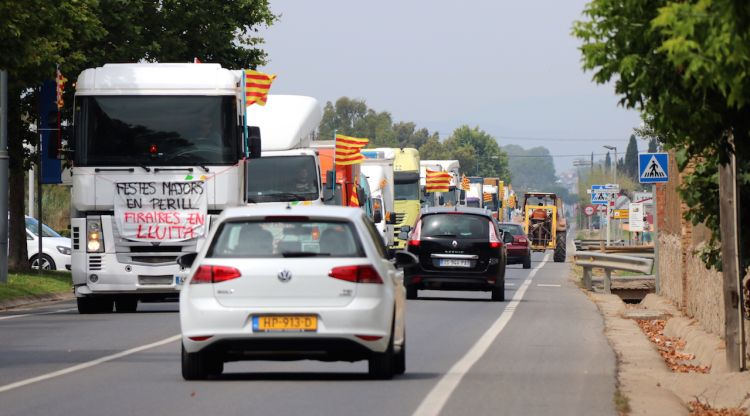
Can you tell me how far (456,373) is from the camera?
16281 millimetres

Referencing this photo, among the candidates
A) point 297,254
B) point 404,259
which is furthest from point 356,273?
point 404,259

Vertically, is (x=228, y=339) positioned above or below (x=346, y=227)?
below

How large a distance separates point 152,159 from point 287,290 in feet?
38.8

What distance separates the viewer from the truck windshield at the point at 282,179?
1223 inches

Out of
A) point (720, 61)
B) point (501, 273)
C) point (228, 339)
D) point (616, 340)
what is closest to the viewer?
point (720, 61)

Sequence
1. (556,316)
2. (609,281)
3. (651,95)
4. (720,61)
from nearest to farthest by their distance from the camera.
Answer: (720,61) < (651,95) < (556,316) < (609,281)

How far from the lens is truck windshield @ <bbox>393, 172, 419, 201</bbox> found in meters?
62.4

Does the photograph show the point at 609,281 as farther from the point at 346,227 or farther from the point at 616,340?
the point at 346,227

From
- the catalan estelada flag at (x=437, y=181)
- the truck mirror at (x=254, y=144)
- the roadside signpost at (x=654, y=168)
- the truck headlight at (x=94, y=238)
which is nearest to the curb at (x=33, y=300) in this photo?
the truck headlight at (x=94, y=238)

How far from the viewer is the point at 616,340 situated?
22.3 metres

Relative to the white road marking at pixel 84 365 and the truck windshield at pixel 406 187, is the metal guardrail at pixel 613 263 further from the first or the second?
the truck windshield at pixel 406 187

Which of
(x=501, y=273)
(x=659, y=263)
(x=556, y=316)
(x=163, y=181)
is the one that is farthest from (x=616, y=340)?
(x=659, y=263)

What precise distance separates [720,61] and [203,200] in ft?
57.4

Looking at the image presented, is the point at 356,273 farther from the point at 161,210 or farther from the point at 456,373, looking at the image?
the point at 161,210
